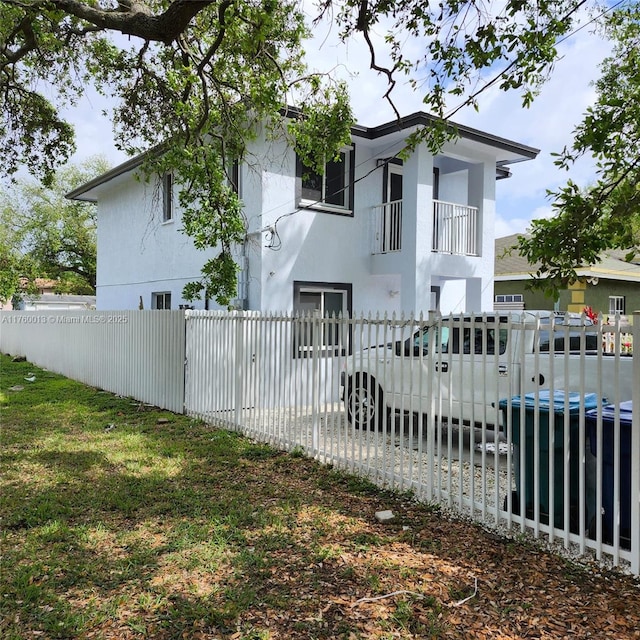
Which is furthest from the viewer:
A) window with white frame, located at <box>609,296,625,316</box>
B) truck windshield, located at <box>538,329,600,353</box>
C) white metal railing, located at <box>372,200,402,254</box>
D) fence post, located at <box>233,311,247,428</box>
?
window with white frame, located at <box>609,296,625,316</box>

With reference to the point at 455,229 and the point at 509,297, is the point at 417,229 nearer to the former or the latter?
the point at 455,229

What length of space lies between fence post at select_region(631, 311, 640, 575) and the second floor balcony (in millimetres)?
8199

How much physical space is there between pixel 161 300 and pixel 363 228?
6165mm

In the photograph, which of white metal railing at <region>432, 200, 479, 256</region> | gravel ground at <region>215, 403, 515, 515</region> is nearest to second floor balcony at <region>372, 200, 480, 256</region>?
white metal railing at <region>432, 200, 479, 256</region>

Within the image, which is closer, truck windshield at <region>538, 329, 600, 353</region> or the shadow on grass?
the shadow on grass

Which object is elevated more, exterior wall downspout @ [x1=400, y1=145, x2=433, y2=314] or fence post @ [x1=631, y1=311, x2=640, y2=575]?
exterior wall downspout @ [x1=400, y1=145, x2=433, y2=314]

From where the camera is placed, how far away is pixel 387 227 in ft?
39.3

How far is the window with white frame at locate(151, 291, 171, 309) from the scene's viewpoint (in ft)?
46.4

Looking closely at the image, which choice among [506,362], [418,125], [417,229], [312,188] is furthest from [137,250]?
[506,362]

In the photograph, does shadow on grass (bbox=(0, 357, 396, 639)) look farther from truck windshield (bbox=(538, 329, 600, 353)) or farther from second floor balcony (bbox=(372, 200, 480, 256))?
second floor balcony (bbox=(372, 200, 480, 256))

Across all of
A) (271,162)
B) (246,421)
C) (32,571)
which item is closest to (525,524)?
(32,571)

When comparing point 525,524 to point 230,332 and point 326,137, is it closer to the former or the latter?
point 230,332

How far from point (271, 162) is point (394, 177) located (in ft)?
11.7

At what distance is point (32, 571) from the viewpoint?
3875 mm
